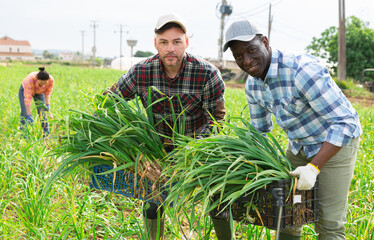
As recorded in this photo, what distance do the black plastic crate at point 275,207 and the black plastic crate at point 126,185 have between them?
1.28ft

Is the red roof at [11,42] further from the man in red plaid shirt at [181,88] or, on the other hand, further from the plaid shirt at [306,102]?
the plaid shirt at [306,102]

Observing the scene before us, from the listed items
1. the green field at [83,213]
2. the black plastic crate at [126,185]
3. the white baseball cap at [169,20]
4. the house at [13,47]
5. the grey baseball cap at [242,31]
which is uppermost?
the house at [13,47]

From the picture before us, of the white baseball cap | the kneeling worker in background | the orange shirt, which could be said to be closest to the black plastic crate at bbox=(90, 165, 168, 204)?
the white baseball cap

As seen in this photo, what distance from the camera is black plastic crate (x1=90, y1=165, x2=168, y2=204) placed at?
1895mm

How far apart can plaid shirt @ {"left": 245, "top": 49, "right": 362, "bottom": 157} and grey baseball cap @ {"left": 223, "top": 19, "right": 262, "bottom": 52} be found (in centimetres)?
15

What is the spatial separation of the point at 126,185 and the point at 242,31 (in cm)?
88

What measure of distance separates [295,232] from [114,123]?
105 centimetres

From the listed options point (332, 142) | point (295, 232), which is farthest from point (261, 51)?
point (295, 232)

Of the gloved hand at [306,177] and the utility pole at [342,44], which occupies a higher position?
the utility pole at [342,44]

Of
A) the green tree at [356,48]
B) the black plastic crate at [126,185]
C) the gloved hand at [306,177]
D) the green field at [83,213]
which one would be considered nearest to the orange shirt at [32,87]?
the green field at [83,213]

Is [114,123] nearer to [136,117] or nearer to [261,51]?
[136,117]

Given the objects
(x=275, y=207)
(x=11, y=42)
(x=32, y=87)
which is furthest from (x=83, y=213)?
(x=11, y=42)

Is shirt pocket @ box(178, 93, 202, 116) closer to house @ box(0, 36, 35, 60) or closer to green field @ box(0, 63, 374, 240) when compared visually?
green field @ box(0, 63, 374, 240)

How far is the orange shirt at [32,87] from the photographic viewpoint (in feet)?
16.5
